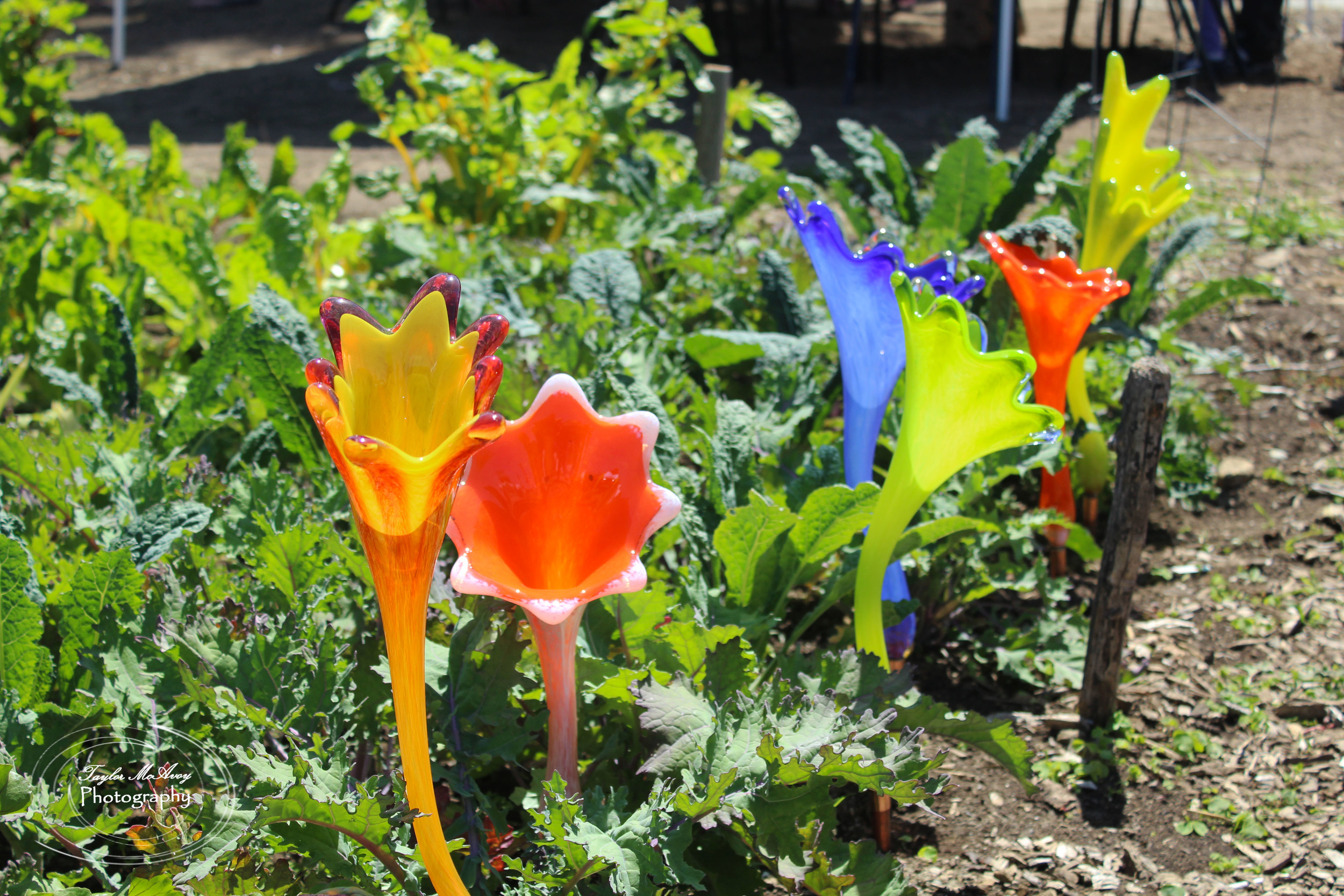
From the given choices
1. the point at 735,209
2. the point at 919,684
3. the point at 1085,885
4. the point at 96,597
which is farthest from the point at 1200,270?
the point at 96,597

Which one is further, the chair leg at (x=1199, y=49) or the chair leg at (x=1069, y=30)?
the chair leg at (x=1069, y=30)

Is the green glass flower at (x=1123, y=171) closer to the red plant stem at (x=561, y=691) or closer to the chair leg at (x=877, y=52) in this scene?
the red plant stem at (x=561, y=691)

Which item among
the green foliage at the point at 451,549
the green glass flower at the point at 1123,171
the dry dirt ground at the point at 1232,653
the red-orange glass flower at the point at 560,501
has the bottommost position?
the dry dirt ground at the point at 1232,653

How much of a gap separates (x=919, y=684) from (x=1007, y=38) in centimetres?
497

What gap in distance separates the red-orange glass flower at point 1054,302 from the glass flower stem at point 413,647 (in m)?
1.38

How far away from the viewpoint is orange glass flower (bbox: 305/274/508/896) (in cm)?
104

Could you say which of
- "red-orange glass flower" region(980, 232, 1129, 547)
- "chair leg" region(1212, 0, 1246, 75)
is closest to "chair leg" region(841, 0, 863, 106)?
"chair leg" region(1212, 0, 1246, 75)

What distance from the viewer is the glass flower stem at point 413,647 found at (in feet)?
3.58

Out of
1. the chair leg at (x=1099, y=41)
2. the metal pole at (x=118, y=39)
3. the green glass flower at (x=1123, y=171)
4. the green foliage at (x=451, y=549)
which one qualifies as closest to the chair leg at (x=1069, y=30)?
the chair leg at (x=1099, y=41)

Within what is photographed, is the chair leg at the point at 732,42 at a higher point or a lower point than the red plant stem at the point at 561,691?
higher

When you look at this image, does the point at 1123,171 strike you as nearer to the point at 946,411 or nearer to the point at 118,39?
the point at 946,411

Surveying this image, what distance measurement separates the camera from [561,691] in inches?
53.9

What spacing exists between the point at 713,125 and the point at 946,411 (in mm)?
2668

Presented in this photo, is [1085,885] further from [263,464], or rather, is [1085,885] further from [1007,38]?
[1007,38]
